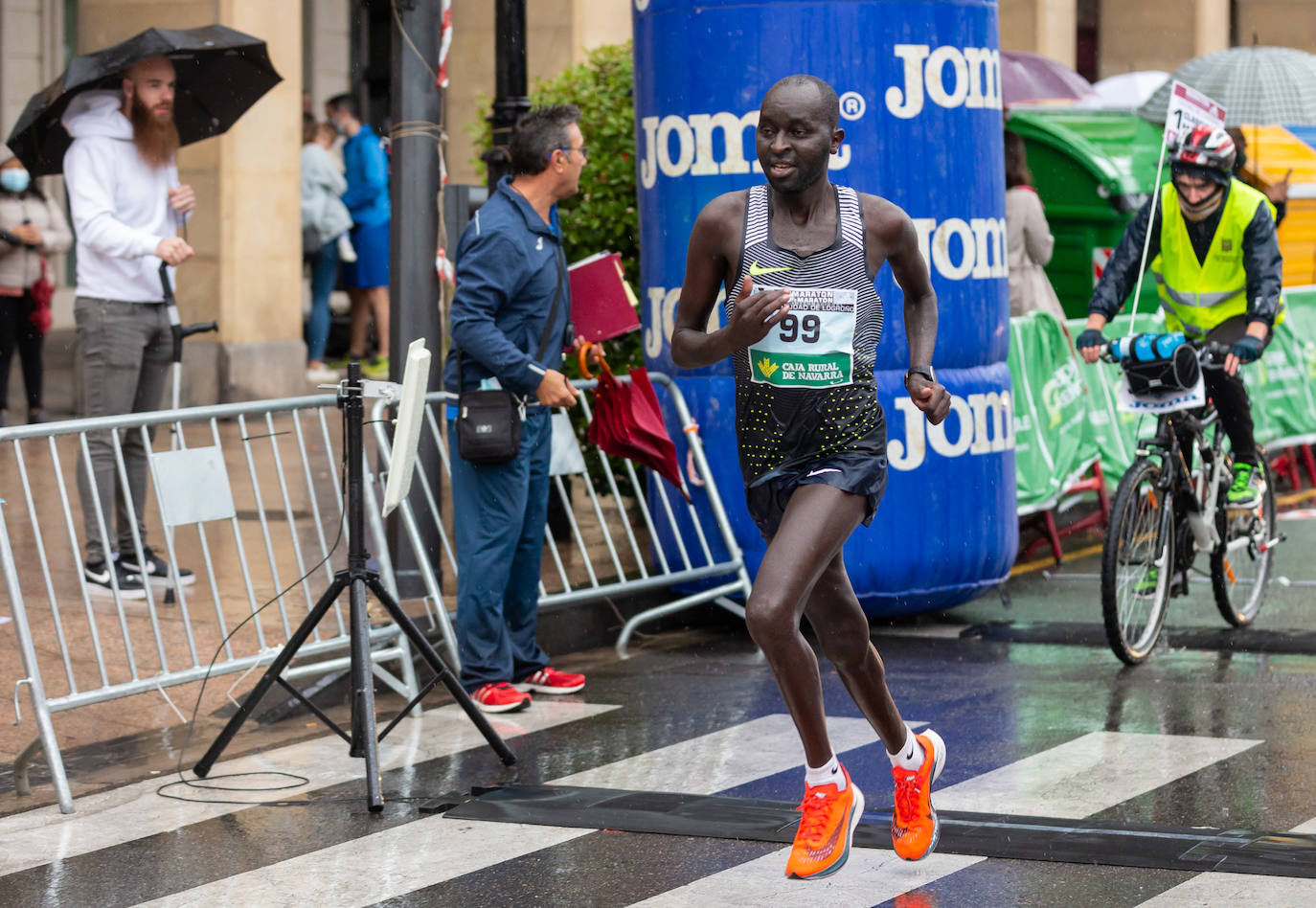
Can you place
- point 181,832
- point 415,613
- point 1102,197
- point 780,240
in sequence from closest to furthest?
1. point 780,240
2. point 181,832
3. point 415,613
4. point 1102,197

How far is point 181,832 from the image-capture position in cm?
563

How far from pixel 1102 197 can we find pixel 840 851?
10960 mm

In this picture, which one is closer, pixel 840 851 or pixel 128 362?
pixel 840 851

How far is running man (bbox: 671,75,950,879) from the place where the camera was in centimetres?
492

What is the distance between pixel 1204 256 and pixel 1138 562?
1.41 m

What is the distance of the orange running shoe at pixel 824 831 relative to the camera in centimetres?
488

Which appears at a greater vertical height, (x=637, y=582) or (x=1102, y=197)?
(x=1102, y=197)

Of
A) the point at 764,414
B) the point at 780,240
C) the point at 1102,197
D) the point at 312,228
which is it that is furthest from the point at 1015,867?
the point at 312,228

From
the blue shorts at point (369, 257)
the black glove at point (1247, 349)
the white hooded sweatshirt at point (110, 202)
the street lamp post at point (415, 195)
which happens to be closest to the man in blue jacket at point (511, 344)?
the street lamp post at point (415, 195)

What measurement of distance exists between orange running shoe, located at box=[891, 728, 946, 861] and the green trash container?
10201mm

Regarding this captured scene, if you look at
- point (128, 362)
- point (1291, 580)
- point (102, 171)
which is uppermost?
point (102, 171)

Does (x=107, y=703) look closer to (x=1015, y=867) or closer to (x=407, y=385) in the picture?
(x=407, y=385)

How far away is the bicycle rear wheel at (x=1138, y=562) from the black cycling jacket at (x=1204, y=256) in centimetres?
76

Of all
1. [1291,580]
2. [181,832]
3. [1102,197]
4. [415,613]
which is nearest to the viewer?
[181,832]
